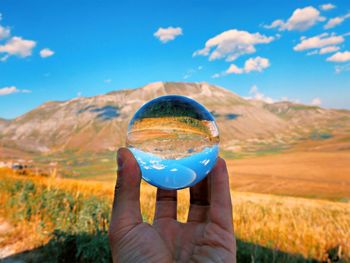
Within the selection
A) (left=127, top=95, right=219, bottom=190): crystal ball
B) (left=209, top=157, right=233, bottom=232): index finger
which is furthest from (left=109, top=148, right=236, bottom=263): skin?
(left=127, top=95, right=219, bottom=190): crystal ball

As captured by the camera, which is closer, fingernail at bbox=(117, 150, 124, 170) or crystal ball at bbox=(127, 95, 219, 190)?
fingernail at bbox=(117, 150, 124, 170)

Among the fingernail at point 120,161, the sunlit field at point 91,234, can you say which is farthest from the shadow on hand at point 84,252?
the fingernail at point 120,161

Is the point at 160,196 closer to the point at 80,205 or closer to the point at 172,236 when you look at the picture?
the point at 172,236

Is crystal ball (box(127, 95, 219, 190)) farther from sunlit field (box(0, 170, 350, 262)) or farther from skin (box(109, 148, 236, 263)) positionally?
sunlit field (box(0, 170, 350, 262))

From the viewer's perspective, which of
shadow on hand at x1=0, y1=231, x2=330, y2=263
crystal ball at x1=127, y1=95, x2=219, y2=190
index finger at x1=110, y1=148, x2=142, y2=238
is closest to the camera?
index finger at x1=110, y1=148, x2=142, y2=238

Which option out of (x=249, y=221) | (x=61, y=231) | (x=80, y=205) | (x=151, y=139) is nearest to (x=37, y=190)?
(x=80, y=205)

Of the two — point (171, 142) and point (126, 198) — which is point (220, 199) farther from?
point (126, 198)
